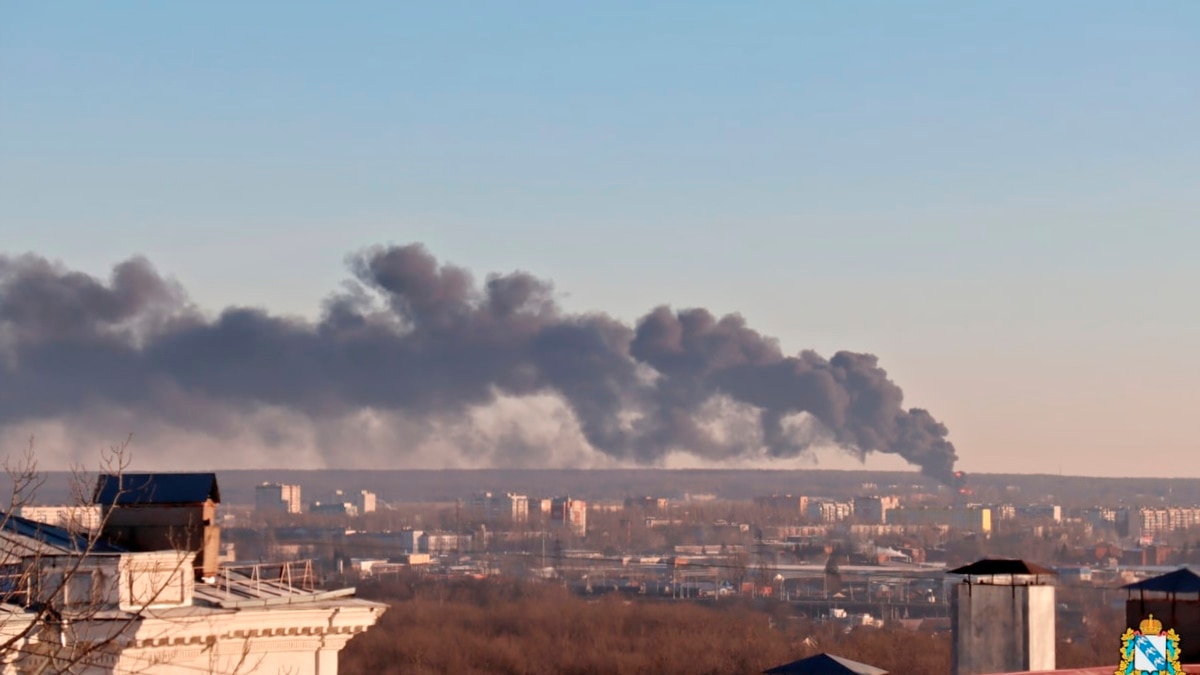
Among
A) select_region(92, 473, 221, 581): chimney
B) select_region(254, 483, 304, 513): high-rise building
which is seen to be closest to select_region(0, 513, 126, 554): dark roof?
select_region(92, 473, 221, 581): chimney

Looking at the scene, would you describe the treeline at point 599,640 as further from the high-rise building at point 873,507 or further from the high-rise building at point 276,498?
the high-rise building at point 873,507

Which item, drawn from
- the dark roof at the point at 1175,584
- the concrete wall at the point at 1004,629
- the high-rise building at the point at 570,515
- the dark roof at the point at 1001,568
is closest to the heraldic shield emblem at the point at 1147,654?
the dark roof at the point at 1175,584

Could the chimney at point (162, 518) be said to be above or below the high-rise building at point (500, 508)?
above

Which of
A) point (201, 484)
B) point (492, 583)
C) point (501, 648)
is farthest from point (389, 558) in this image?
point (201, 484)

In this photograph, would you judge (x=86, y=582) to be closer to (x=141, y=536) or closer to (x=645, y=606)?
(x=141, y=536)

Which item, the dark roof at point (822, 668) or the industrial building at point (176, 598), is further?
the dark roof at point (822, 668)

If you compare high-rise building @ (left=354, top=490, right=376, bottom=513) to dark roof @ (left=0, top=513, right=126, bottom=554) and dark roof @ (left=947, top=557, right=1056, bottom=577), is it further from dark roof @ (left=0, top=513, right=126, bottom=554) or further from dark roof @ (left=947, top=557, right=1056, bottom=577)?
dark roof @ (left=947, top=557, right=1056, bottom=577)

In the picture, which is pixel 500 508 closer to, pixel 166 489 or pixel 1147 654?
pixel 166 489
